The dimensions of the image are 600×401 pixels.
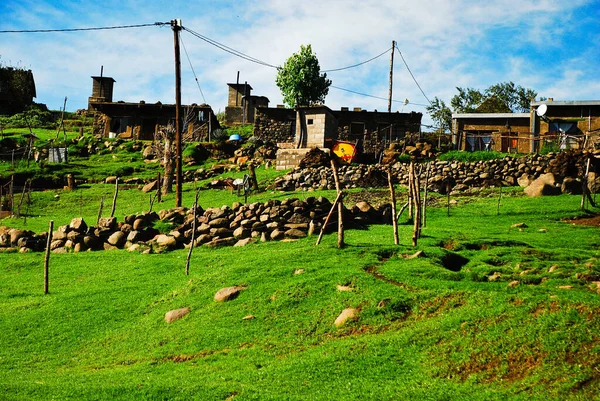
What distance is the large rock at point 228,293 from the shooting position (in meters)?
16.9

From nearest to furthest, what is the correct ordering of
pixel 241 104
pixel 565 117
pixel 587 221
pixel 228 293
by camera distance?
pixel 228 293
pixel 587 221
pixel 565 117
pixel 241 104

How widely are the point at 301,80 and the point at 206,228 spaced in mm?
41435

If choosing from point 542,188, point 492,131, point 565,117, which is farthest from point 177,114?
point 565,117

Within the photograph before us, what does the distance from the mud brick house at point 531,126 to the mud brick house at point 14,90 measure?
56843 millimetres

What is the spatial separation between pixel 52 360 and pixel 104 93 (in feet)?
214

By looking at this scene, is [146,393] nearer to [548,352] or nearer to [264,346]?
[264,346]

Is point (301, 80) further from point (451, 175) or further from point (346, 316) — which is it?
point (346, 316)

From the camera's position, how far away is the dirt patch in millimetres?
25525

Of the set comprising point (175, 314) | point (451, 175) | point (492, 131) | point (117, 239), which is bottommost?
point (175, 314)

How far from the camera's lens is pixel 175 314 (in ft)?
54.4

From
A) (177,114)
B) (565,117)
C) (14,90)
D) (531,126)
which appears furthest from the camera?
(14,90)

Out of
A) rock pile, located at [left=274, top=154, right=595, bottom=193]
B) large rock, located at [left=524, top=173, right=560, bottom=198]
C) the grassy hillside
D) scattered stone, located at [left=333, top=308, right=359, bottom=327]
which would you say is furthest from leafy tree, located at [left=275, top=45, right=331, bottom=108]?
scattered stone, located at [left=333, top=308, right=359, bottom=327]

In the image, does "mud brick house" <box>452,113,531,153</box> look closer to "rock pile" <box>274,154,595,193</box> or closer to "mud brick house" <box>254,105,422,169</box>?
"mud brick house" <box>254,105,422,169</box>

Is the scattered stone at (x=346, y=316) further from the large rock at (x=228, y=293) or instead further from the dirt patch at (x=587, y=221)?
the dirt patch at (x=587, y=221)
